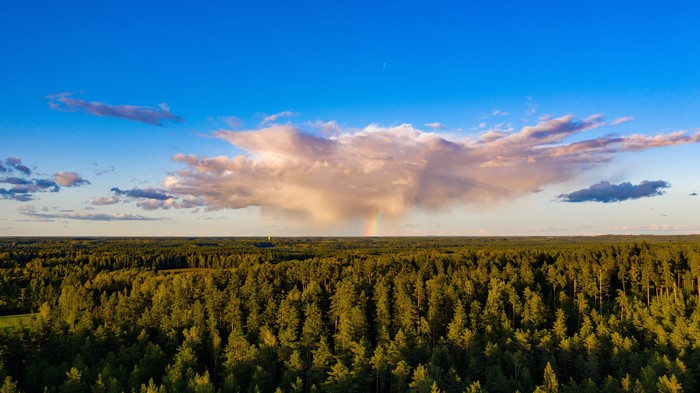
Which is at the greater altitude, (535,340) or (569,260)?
(569,260)

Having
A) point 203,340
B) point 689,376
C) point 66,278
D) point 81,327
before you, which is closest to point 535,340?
point 689,376

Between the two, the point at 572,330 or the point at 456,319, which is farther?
the point at 572,330

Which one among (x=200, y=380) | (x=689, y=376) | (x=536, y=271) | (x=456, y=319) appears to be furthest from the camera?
(x=536, y=271)

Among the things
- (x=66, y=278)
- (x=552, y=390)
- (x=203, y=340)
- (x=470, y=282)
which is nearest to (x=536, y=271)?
(x=470, y=282)

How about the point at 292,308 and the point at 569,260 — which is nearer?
the point at 292,308

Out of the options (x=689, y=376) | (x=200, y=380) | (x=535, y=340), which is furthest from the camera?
(x=535, y=340)

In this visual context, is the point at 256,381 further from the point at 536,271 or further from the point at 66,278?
the point at 66,278

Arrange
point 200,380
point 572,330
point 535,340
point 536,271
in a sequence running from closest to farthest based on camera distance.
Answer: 1. point 200,380
2. point 535,340
3. point 572,330
4. point 536,271

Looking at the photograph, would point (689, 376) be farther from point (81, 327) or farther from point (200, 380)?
point (81, 327)

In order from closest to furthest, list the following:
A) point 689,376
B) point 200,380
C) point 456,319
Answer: point 200,380 < point 689,376 < point 456,319
